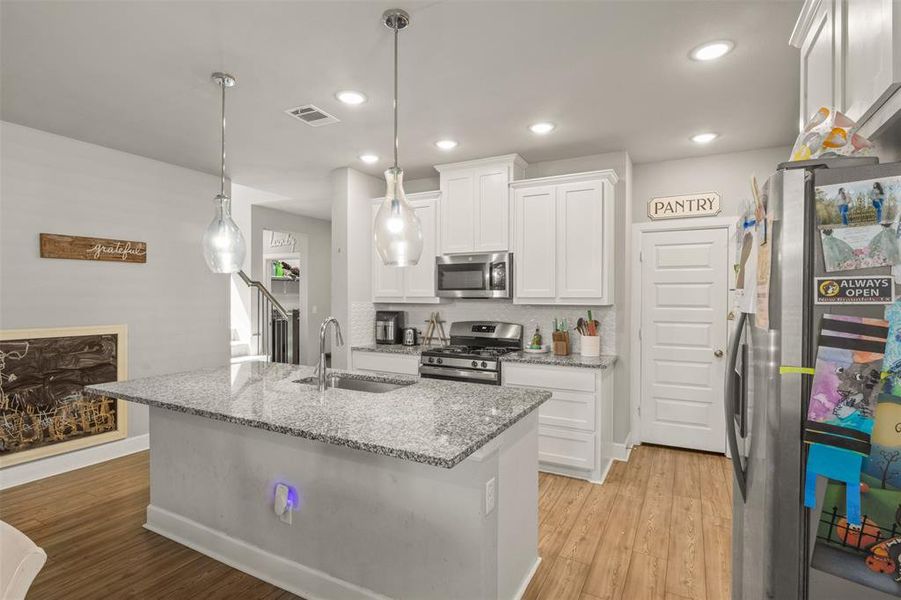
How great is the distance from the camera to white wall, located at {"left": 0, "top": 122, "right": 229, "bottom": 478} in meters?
3.42

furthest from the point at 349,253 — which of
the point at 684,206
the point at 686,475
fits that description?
the point at 686,475

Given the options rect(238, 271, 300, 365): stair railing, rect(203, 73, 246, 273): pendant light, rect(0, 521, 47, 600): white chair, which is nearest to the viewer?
rect(0, 521, 47, 600): white chair

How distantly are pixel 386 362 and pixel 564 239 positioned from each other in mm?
1953

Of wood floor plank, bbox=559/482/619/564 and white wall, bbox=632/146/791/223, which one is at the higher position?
white wall, bbox=632/146/791/223

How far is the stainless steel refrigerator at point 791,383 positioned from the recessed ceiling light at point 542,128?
233 centimetres

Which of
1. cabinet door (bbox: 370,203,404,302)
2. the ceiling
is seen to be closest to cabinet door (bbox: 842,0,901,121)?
the ceiling

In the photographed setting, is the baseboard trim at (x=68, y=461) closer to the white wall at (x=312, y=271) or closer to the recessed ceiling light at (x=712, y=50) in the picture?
the white wall at (x=312, y=271)

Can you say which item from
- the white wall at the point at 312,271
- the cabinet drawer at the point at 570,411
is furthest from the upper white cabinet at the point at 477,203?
the white wall at the point at 312,271

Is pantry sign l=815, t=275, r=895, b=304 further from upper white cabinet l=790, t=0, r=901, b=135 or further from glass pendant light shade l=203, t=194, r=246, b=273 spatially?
glass pendant light shade l=203, t=194, r=246, b=273

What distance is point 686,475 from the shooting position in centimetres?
362

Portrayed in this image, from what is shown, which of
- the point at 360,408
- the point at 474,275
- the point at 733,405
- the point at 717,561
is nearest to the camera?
the point at 733,405

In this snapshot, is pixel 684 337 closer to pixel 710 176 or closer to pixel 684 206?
pixel 684 206

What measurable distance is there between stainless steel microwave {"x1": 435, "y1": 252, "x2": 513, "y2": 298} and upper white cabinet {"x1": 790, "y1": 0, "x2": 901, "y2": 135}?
2473 mm

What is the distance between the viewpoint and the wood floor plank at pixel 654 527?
8.43 ft
